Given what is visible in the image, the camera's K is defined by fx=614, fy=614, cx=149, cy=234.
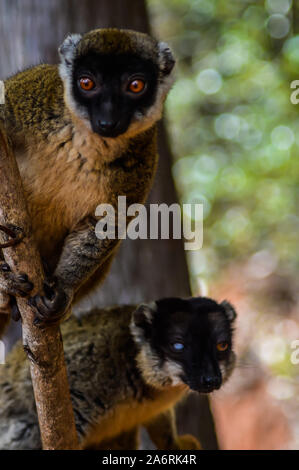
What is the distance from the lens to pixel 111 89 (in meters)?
3.55

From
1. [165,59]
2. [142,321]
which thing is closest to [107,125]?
[165,59]

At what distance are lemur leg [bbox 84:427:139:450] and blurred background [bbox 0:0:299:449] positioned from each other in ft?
11.1

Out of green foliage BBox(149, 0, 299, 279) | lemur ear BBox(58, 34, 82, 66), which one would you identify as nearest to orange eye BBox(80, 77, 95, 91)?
lemur ear BBox(58, 34, 82, 66)

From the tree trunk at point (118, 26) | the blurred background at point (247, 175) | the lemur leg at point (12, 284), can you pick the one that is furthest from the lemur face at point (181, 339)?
the blurred background at point (247, 175)

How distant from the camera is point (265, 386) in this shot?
10555 mm

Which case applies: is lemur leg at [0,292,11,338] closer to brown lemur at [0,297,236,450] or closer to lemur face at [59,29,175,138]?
brown lemur at [0,297,236,450]

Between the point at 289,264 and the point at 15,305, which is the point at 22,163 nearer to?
the point at 15,305

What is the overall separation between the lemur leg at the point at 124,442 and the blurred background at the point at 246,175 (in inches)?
133

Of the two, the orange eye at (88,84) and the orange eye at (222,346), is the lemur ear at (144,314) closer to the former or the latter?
the orange eye at (222,346)

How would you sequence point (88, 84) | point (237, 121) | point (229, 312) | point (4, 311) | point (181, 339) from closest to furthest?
point (88, 84), point (4, 311), point (181, 339), point (229, 312), point (237, 121)

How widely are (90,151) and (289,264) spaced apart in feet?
28.6

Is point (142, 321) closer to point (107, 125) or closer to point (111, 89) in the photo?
point (107, 125)

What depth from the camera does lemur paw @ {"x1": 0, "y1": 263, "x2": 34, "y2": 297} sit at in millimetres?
3314

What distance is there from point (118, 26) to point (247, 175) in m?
5.38
